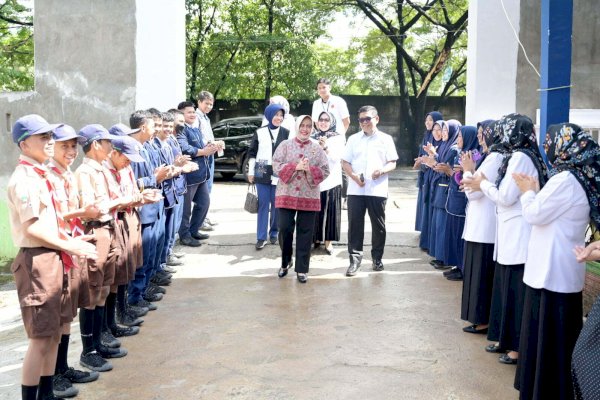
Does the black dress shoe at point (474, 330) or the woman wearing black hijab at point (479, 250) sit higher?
the woman wearing black hijab at point (479, 250)

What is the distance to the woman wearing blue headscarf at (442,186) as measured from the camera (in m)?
8.03

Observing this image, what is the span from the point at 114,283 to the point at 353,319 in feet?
7.16

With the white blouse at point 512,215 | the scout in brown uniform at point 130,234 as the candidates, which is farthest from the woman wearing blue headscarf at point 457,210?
the scout in brown uniform at point 130,234

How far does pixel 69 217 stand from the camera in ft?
14.7

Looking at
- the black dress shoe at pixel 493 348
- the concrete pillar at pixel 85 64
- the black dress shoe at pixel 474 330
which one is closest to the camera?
the black dress shoe at pixel 493 348

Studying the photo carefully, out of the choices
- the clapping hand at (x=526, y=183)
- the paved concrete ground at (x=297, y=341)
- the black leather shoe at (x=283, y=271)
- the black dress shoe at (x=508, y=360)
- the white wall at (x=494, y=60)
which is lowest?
the paved concrete ground at (x=297, y=341)

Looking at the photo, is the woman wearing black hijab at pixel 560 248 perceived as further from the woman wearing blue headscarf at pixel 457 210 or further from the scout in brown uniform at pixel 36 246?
the scout in brown uniform at pixel 36 246

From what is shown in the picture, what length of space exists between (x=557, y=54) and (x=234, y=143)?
14022 millimetres

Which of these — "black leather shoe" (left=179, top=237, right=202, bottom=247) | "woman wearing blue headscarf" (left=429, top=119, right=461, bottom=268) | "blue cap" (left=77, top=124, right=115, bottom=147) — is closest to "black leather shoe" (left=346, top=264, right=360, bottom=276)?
"woman wearing blue headscarf" (left=429, top=119, right=461, bottom=268)

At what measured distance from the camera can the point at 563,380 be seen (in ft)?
14.1

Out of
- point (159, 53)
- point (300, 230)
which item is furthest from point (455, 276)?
point (159, 53)

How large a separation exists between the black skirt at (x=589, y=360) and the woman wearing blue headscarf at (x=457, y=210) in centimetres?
319

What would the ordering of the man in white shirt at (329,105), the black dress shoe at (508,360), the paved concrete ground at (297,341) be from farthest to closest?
1. the man in white shirt at (329,105)
2. the black dress shoe at (508,360)
3. the paved concrete ground at (297,341)

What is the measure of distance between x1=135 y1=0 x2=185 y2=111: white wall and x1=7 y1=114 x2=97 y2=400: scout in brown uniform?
13.7ft
